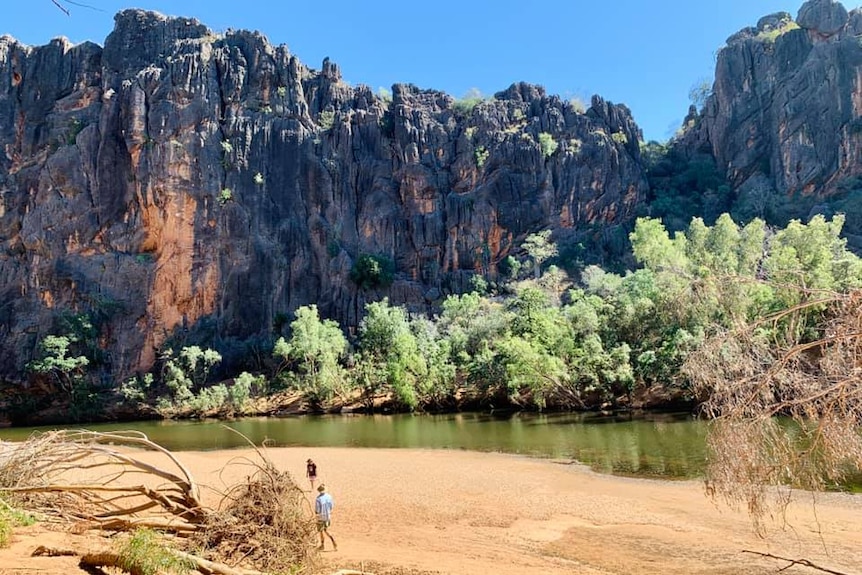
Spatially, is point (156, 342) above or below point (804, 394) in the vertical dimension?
above

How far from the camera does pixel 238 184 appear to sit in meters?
62.5

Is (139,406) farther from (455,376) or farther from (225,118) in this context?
(225,118)

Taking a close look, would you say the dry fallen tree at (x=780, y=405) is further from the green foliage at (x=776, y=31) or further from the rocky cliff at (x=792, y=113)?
the green foliage at (x=776, y=31)

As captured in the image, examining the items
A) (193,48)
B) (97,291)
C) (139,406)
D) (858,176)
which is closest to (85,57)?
(193,48)

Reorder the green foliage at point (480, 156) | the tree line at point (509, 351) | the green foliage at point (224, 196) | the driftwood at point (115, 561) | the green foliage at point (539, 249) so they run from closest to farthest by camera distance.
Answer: the driftwood at point (115, 561), the tree line at point (509, 351), the green foliage at point (224, 196), the green foliage at point (539, 249), the green foliage at point (480, 156)

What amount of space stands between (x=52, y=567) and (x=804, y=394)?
744 centimetres

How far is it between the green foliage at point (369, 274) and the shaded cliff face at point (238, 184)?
45.5 inches

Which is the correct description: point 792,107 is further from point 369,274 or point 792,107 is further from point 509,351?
point 369,274

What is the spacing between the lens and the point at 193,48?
6494 cm

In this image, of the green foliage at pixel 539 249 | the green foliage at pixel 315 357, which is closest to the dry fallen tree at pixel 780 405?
the green foliage at pixel 315 357

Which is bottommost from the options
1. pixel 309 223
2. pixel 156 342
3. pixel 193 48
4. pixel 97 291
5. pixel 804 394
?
pixel 804 394

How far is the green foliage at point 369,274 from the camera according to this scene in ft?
205

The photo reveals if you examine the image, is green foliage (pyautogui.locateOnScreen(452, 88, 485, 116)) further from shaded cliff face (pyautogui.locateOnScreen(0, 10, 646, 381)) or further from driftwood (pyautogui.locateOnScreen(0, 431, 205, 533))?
driftwood (pyautogui.locateOnScreen(0, 431, 205, 533))

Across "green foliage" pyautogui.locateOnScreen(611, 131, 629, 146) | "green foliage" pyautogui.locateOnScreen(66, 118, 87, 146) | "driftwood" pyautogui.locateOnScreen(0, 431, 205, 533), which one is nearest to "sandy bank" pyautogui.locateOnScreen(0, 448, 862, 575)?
"driftwood" pyautogui.locateOnScreen(0, 431, 205, 533)
